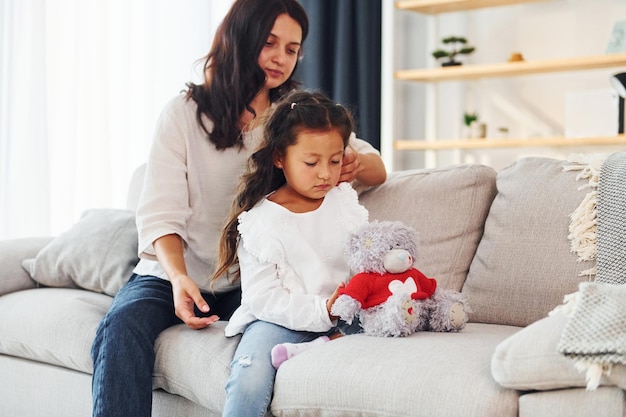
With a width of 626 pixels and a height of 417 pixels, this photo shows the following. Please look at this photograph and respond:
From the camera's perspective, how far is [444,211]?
213 centimetres

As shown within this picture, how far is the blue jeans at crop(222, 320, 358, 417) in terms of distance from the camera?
1613mm

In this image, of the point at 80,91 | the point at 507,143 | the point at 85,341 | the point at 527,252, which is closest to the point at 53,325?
the point at 85,341

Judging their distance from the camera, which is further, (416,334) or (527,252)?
(527,252)

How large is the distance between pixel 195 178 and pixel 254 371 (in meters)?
0.61

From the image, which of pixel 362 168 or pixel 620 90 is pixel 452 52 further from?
pixel 362 168

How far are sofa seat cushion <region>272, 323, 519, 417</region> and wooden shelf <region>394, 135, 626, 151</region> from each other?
6.96ft

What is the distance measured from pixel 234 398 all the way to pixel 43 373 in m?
0.80

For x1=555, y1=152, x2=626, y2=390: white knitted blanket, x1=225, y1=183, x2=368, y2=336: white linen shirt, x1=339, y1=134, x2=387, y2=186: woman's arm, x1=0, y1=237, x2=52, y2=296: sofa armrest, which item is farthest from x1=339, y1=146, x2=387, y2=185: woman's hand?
x1=0, y1=237, x2=52, y2=296: sofa armrest

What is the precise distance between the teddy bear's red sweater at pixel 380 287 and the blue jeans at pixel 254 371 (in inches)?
6.4

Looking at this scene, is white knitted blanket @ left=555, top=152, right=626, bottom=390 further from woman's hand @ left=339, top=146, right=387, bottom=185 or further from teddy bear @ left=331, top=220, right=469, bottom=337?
woman's hand @ left=339, top=146, right=387, bottom=185

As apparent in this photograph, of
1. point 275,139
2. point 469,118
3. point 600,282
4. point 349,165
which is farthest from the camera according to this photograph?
point 469,118

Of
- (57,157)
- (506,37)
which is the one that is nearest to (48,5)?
(57,157)

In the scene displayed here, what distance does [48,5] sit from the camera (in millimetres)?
3451

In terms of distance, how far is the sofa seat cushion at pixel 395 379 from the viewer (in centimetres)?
141
